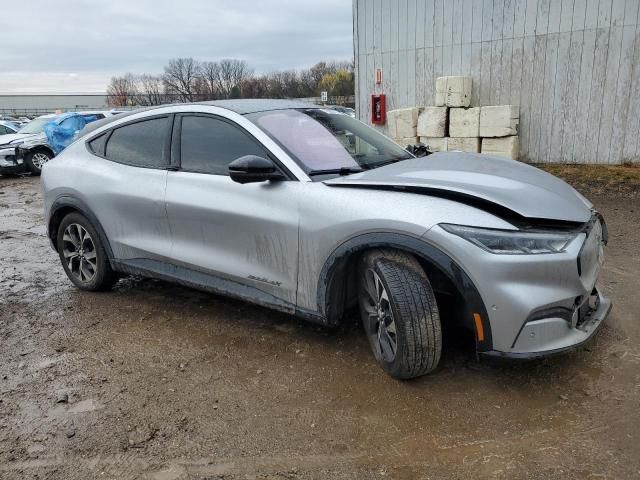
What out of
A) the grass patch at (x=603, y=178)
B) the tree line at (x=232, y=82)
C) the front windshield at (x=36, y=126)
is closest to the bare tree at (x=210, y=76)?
the tree line at (x=232, y=82)

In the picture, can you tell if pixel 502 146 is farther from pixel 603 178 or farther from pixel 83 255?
pixel 83 255

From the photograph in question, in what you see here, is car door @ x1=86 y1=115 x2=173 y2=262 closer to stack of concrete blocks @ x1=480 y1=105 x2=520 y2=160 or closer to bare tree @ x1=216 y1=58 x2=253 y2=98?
stack of concrete blocks @ x1=480 y1=105 x2=520 y2=160

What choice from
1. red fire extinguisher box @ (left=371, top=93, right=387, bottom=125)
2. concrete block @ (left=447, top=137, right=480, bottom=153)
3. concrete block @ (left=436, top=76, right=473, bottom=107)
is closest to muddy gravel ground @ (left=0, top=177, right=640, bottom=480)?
concrete block @ (left=447, top=137, right=480, bottom=153)

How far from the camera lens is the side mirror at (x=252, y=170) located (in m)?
3.26

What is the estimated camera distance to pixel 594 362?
10.6 feet

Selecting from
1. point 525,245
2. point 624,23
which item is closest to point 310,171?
point 525,245

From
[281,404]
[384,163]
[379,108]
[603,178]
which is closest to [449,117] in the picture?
[379,108]

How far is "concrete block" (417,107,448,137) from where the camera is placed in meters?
10.8

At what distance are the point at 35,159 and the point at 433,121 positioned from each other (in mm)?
10724

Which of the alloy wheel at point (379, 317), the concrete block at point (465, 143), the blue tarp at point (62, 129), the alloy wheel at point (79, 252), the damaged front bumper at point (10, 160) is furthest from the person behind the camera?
the blue tarp at point (62, 129)

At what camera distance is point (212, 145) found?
3.82 m

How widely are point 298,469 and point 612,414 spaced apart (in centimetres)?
163

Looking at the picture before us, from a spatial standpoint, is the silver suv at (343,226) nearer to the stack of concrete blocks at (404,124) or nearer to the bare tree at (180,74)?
the stack of concrete blocks at (404,124)

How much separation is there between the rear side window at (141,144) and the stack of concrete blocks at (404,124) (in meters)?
7.53
